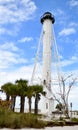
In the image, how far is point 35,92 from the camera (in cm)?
5750

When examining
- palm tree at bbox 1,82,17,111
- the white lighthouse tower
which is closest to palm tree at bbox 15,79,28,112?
palm tree at bbox 1,82,17,111

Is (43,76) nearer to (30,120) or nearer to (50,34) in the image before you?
(50,34)

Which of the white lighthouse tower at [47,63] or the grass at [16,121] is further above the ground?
the white lighthouse tower at [47,63]

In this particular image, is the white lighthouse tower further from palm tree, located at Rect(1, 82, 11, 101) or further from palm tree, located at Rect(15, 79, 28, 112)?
palm tree, located at Rect(1, 82, 11, 101)

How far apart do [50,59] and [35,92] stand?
11769 millimetres

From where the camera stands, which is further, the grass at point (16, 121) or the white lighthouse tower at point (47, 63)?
the white lighthouse tower at point (47, 63)

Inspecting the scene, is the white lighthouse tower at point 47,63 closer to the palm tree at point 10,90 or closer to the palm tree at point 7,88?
the palm tree at point 10,90

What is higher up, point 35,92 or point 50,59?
point 50,59

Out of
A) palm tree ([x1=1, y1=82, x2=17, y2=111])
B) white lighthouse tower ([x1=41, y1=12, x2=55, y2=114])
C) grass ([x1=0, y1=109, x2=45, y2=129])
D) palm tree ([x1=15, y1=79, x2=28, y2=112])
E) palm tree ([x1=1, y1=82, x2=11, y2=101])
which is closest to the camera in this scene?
grass ([x1=0, y1=109, x2=45, y2=129])

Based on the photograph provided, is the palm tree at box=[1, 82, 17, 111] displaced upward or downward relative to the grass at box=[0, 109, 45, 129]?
upward

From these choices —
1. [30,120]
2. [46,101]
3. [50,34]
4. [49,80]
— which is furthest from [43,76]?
[30,120]

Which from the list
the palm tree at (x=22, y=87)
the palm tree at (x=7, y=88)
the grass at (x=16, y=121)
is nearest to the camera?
the grass at (x=16, y=121)

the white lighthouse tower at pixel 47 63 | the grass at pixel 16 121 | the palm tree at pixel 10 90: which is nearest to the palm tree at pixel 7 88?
the palm tree at pixel 10 90

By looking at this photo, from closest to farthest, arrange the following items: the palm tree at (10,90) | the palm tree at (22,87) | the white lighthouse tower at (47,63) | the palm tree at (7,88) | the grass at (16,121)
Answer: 1. the grass at (16,121)
2. the palm tree at (10,90)
3. the palm tree at (22,87)
4. the palm tree at (7,88)
5. the white lighthouse tower at (47,63)
